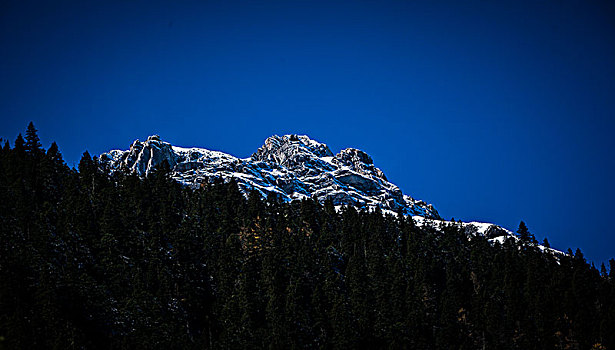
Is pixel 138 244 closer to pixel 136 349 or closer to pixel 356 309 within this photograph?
pixel 136 349

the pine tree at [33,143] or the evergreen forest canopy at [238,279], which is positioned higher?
the pine tree at [33,143]

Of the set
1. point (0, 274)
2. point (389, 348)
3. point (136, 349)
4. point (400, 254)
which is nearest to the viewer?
point (0, 274)

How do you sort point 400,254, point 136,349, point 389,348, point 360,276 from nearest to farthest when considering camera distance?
point 136,349 → point 389,348 → point 360,276 → point 400,254

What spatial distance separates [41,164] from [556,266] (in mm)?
140950

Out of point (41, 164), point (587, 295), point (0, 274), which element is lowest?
point (0, 274)

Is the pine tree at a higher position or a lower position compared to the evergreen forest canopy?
higher

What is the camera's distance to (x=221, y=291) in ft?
407

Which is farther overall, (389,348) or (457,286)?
(457,286)

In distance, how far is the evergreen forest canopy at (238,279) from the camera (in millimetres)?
102250

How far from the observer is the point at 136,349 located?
99.4m

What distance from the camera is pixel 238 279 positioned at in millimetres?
125188

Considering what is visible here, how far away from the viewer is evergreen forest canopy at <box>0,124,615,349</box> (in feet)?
335

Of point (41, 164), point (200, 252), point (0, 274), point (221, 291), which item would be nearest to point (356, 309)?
point (221, 291)

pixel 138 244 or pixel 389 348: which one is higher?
pixel 138 244
